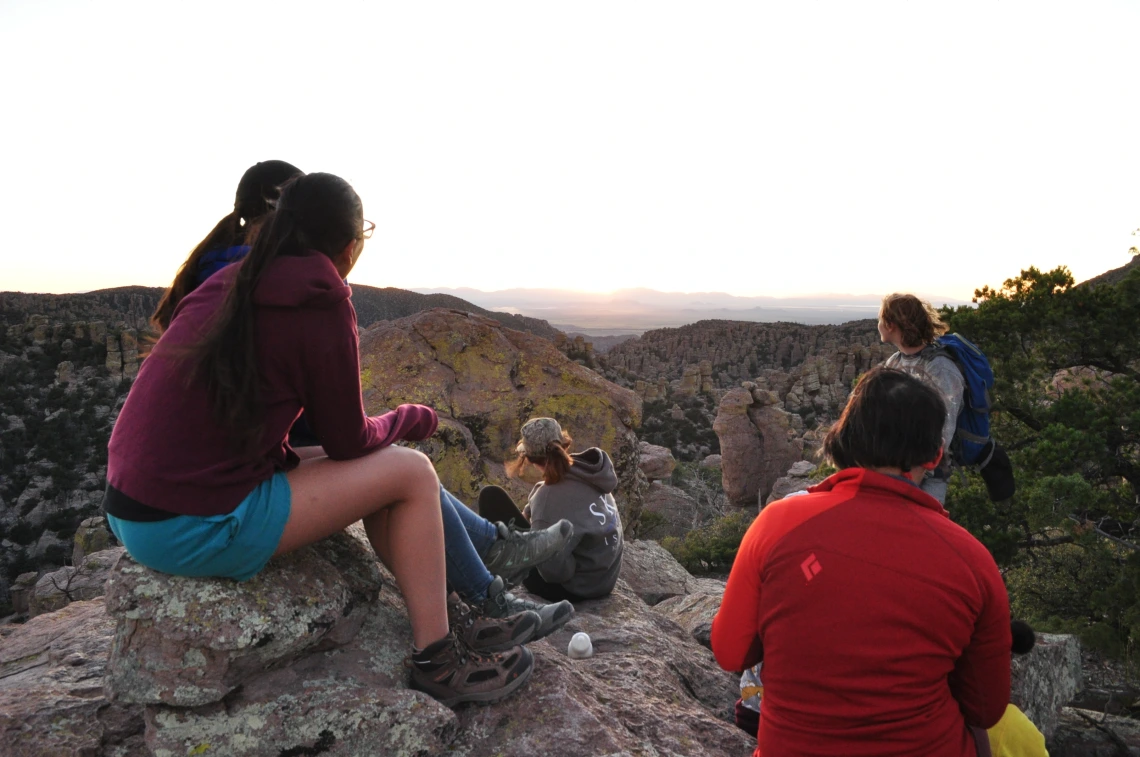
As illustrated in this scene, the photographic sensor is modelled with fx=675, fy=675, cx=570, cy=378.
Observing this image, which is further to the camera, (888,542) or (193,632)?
(193,632)

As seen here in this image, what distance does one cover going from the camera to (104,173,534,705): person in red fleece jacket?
1.95 metres

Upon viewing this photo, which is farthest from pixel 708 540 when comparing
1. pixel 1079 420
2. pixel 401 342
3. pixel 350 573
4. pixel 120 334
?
pixel 120 334

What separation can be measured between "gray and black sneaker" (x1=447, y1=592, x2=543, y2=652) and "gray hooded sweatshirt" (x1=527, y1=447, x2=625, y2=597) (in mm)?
1141

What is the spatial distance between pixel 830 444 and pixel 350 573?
185 centimetres

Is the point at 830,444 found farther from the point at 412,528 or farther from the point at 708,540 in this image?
the point at 708,540

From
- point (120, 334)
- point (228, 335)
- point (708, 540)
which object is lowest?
point (708, 540)

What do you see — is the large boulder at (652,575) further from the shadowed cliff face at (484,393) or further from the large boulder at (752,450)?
the large boulder at (752,450)

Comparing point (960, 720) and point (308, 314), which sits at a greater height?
point (308, 314)

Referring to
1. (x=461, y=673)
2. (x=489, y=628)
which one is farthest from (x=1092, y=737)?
(x=461, y=673)

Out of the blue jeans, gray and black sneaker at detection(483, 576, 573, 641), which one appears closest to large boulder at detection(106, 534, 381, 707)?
the blue jeans

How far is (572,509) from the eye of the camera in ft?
12.6

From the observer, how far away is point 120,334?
135 feet

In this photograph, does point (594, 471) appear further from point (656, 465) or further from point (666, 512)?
point (656, 465)

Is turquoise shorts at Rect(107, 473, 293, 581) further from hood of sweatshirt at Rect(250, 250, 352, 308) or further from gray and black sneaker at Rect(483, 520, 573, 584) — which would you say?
gray and black sneaker at Rect(483, 520, 573, 584)
